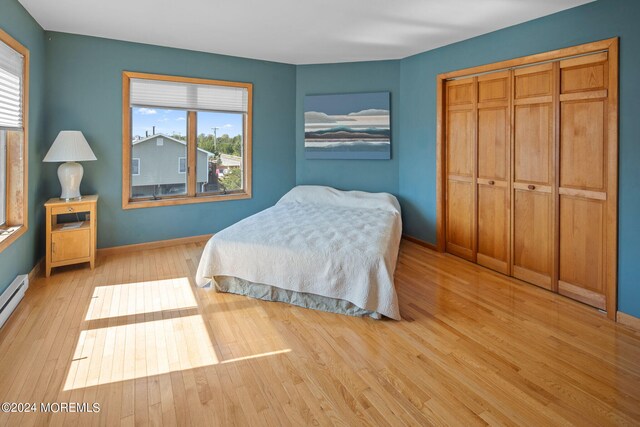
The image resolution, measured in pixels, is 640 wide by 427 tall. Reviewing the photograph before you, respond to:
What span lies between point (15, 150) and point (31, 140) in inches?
11.0

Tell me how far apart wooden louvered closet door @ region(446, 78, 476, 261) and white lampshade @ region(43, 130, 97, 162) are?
149 inches

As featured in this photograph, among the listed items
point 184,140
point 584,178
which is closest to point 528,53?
point 584,178

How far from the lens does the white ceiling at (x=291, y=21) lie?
2.97 meters

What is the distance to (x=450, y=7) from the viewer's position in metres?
2.99

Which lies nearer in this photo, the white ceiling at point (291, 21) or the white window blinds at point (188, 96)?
the white ceiling at point (291, 21)

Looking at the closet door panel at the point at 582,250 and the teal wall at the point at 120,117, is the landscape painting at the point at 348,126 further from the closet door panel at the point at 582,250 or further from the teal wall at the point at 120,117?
the closet door panel at the point at 582,250

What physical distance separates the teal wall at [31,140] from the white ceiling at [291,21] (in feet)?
0.59

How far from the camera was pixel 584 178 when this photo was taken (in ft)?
9.27

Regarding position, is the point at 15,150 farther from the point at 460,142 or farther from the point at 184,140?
the point at 460,142

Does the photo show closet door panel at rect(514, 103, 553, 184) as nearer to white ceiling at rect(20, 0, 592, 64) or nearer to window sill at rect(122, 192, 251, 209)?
white ceiling at rect(20, 0, 592, 64)

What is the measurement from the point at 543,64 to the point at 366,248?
2.20 meters

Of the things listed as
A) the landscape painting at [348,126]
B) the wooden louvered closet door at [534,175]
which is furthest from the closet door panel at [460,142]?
the landscape painting at [348,126]

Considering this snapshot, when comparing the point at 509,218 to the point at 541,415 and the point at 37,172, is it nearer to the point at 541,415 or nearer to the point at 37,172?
the point at 541,415

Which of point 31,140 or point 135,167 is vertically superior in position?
point 31,140
